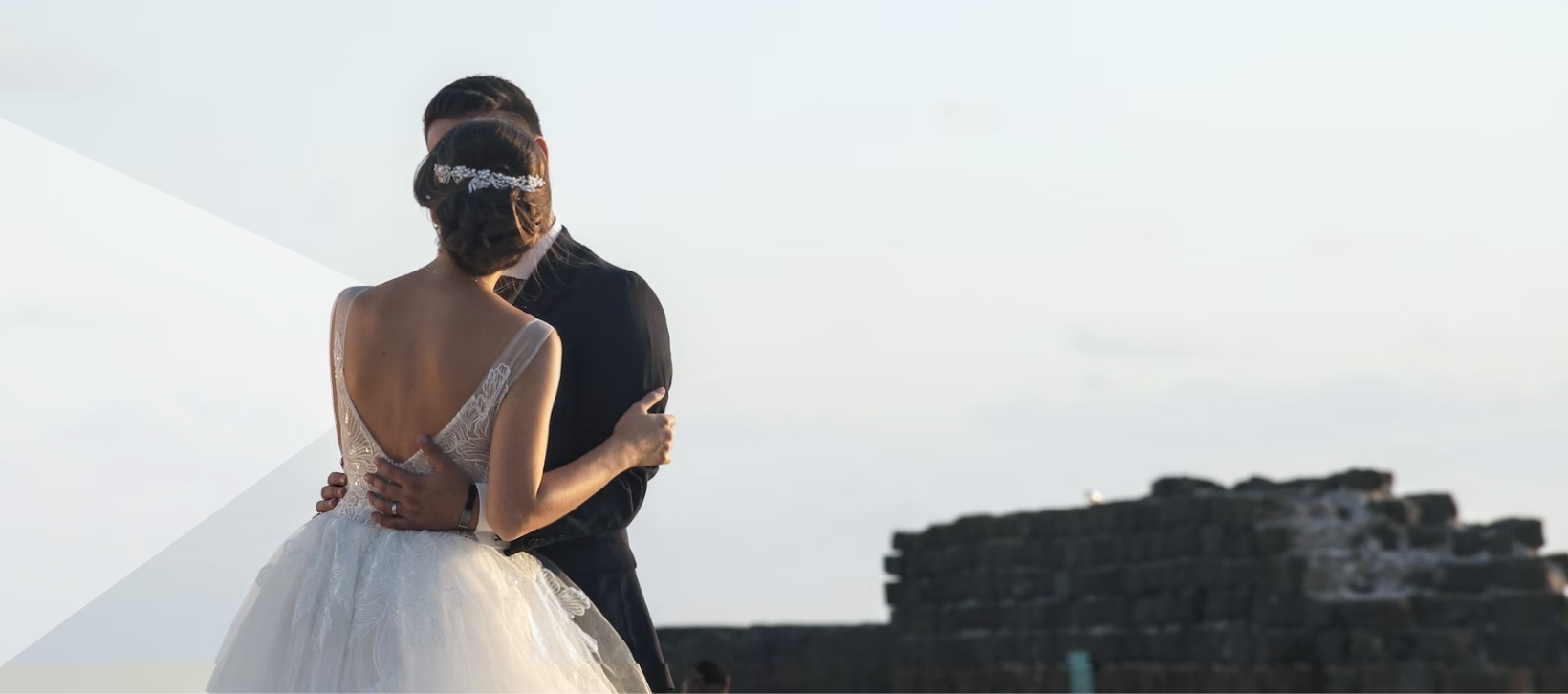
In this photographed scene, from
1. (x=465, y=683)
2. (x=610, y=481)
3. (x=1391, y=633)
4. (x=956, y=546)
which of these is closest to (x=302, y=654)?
(x=465, y=683)

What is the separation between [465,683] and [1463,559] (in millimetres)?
13519

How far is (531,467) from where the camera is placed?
99.0 inches

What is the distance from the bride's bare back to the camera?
2.52 m

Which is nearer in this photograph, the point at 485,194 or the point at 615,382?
the point at 485,194

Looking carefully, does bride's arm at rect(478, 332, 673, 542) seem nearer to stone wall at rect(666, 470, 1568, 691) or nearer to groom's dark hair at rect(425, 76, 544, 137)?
groom's dark hair at rect(425, 76, 544, 137)

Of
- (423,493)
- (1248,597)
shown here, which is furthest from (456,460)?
(1248,597)

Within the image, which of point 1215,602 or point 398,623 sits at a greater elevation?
point 1215,602

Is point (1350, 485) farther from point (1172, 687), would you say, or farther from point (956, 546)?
point (956, 546)

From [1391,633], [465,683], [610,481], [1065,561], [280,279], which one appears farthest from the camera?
[1065,561]

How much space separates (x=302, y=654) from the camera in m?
2.58

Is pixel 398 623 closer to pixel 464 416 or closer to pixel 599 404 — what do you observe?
pixel 464 416

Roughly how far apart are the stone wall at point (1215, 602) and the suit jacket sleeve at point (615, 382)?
11825mm

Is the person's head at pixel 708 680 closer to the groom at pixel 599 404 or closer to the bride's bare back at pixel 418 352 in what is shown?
the groom at pixel 599 404

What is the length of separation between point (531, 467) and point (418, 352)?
21cm
